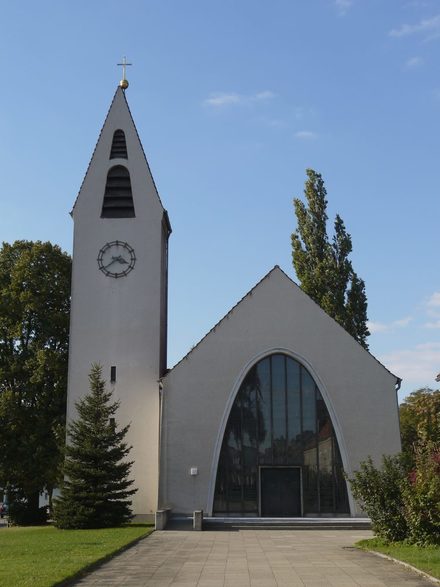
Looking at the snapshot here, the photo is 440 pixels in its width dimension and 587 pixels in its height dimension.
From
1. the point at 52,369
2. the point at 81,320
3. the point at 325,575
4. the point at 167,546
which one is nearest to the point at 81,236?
the point at 81,320

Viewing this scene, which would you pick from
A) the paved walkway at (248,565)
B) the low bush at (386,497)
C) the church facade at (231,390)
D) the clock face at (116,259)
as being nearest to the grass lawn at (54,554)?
the paved walkway at (248,565)

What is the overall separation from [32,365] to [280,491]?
490 inches

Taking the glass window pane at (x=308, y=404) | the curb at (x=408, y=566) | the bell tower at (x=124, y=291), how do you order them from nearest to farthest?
the curb at (x=408, y=566)
the glass window pane at (x=308, y=404)
the bell tower at (x=124, y=291)

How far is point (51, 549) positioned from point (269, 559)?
4944 millimetres

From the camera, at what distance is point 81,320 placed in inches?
1201

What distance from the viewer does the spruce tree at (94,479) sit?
23984mm

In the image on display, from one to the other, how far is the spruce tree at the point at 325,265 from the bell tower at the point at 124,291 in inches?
329

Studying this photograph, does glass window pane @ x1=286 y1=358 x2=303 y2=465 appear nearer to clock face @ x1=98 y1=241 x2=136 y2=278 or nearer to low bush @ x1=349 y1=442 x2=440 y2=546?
clock face @ x1=98 y1=241 x2=136 y2=278

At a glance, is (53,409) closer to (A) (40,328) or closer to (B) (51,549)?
(A) (40,328)

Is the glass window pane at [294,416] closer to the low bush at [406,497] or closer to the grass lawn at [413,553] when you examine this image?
the low bush at [406,497]

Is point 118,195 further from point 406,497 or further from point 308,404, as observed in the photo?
point 406,497

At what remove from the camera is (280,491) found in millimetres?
27891

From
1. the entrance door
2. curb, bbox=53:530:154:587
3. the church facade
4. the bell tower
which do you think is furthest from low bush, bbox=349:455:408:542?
the bell tower

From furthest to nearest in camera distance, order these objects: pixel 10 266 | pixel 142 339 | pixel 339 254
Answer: pixel 339 254 < pixel 10 266 < pixel 142 339
